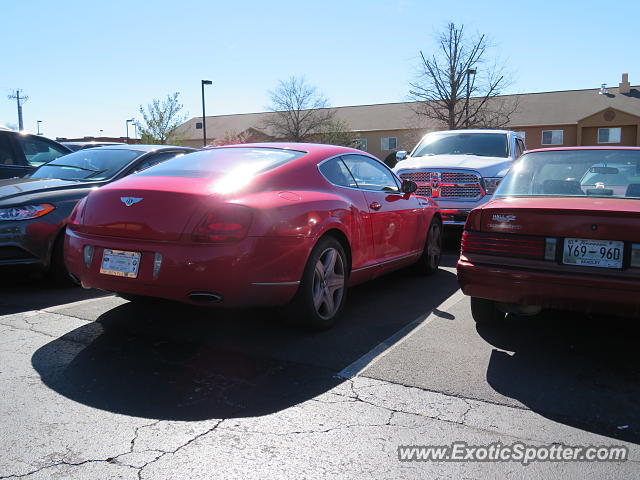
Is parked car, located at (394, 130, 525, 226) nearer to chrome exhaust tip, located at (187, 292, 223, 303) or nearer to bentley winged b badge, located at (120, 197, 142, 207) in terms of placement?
chrome exhaust tip, located at (187, 292, 223, 303)

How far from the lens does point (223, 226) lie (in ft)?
12.4

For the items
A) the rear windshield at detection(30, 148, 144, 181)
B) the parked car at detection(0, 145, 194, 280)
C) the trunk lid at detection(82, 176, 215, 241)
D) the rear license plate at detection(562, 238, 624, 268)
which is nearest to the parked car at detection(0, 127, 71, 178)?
the rear windshield at detection(30, 148, 144, 181)

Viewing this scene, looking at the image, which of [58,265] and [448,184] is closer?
[58,265]

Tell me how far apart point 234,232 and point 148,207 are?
25.3 inches

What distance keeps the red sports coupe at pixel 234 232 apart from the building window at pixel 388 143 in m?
49.5

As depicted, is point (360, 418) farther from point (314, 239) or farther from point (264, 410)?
Answer: point (314, 239)

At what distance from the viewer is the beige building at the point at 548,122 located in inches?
1764

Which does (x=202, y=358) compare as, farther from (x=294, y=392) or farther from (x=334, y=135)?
(x=334, y=135)

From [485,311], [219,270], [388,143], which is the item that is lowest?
[485,311]

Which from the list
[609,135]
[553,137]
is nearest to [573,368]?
[553,137]

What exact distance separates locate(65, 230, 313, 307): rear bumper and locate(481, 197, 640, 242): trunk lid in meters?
1.42

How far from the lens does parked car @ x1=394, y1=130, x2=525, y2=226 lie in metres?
8.64

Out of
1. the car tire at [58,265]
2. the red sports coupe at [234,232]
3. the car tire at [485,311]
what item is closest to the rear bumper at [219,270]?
the red sports coupe at [234,232]

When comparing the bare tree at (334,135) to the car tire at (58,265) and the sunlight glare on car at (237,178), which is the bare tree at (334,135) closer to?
the car tire at (58,265)
